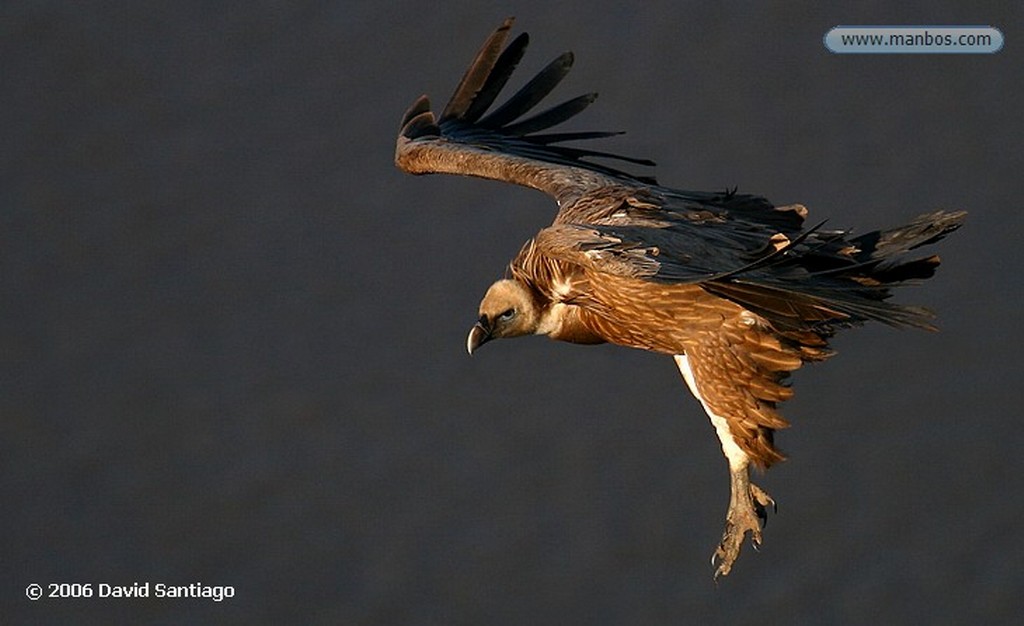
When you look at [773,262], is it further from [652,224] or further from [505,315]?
Answer: [505,315]

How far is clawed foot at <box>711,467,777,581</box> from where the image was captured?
26.0 feet

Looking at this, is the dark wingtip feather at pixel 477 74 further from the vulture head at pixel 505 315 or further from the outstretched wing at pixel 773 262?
the outstretched wing at pixel 773 262

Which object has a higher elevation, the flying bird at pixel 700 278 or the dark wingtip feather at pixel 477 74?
the dark wingtip feather at pixel 477 74

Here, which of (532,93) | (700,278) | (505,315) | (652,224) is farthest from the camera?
(532,93)

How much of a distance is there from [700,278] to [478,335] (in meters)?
1.50

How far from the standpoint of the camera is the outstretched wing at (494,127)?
28.3 ft

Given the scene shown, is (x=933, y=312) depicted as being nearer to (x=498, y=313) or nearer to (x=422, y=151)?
(x=498, y=313)

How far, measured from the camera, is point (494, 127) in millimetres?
8953

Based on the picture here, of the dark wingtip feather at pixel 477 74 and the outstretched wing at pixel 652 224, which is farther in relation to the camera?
the dark wingtip feather at pixel 477 74

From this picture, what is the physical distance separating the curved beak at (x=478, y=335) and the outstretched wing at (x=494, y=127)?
74 cm

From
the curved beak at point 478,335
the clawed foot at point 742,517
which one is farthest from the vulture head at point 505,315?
the clawed foot at point 742,517

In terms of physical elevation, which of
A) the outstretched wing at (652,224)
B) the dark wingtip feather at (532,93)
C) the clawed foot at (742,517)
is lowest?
the clawed foot at (742,517)

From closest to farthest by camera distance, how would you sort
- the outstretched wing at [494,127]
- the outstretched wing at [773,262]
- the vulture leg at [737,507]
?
the outstretched wing at [773,262] → the vulture leg at [737,507] → the outstretched wing at [494,127]

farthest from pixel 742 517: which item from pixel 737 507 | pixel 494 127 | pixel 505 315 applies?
pixel 494 127
